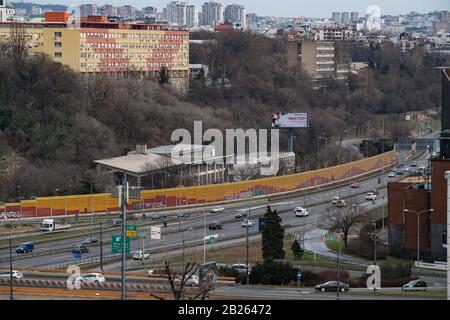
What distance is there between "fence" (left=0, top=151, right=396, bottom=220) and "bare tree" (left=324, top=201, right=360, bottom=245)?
1558 millimetres

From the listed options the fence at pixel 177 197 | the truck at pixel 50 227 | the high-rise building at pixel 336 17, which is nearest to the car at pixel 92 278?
the truck at pixel 50 227

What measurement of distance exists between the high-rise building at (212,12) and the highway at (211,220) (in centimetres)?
3148

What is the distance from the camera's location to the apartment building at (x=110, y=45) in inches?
778

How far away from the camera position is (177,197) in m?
13.2

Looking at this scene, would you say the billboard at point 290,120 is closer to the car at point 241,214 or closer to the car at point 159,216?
the car at point 241,214

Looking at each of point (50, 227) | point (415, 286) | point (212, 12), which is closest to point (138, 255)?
point (50, 227)

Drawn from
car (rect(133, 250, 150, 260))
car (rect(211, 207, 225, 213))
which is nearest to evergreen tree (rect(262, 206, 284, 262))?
car (rect(133, 250, 150, 260))

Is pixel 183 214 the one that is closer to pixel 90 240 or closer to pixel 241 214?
pixel 241 214

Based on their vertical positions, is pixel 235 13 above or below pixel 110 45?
above

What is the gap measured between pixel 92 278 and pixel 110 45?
1439 cm

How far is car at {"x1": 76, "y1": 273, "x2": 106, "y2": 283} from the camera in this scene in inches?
287

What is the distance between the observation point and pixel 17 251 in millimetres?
9641

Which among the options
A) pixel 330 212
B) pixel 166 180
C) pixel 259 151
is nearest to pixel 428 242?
pixel 330 212

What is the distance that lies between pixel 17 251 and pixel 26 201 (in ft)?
7.92
